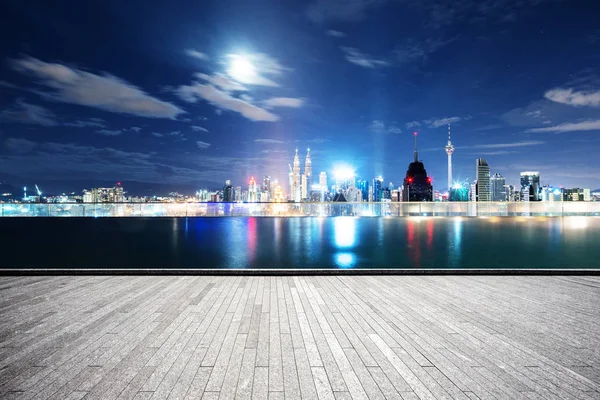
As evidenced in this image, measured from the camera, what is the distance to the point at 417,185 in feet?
214

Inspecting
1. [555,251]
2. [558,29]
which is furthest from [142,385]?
[558,29]

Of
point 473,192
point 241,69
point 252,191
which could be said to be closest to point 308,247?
→ point 241,69

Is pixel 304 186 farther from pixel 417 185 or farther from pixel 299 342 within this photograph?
pixel 299 342

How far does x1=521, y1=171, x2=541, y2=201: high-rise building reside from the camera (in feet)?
176

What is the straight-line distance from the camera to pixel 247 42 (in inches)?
1356

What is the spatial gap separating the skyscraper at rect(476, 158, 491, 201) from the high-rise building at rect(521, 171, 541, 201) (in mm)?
7125

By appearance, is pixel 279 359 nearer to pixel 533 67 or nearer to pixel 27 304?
pixel 27 304

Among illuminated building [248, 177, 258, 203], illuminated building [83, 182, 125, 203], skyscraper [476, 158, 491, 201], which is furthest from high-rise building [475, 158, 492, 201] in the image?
illuminated building [83, 182, 125, 203]

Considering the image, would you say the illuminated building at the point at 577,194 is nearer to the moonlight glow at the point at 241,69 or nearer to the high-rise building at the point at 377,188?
the high-rise building at the point at 377,188

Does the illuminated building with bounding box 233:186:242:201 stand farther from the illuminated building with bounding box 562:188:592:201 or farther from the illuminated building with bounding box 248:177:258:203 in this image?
the illuminated building with bounding box 562:188:592:201

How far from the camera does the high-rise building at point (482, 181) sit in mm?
69512

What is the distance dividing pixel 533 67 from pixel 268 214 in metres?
47.3

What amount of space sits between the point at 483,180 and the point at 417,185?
21.5 meters

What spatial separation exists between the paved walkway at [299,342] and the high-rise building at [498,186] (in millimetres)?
63486
